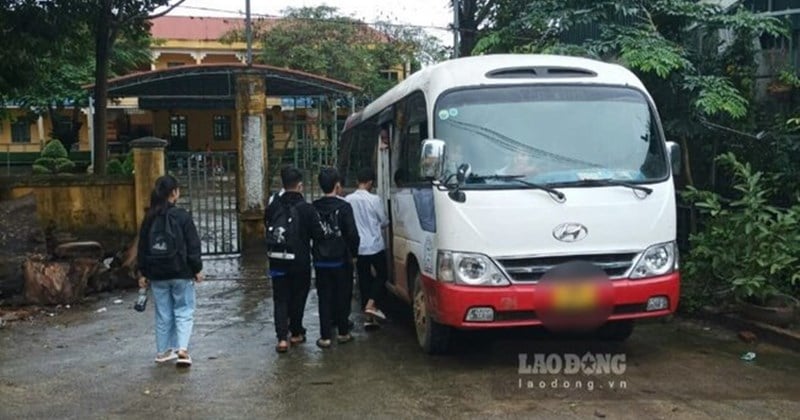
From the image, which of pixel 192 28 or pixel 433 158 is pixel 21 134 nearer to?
pixel 192 28

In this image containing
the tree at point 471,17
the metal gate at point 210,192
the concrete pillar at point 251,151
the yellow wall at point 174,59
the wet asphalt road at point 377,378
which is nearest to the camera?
the wet asphalt road at point 377,378

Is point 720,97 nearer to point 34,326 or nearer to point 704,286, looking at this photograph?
point 704,286

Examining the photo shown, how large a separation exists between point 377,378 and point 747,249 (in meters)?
3.66

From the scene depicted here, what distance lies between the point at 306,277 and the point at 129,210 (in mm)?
5569

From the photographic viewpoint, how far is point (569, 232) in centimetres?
586

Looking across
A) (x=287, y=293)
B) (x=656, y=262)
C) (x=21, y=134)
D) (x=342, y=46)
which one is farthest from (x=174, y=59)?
(x=656, y=262)

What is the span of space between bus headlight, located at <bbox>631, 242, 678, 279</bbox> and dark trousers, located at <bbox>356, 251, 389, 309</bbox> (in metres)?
2.82

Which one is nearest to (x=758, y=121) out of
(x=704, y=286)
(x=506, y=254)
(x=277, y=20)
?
(x=704, y=286)

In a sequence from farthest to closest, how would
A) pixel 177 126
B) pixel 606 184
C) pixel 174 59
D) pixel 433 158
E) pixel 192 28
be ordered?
pixel 192 28 → pixel 174 59 → pixel 177 126 → pixel 606 184 → pixel 433 158

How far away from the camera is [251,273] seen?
11.3 meters

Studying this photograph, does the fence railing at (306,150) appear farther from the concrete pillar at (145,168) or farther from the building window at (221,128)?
the building window at (221,128)

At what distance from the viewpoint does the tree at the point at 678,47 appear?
8.73 m

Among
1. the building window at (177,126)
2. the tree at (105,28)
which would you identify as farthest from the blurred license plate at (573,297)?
the building window at (177,126)

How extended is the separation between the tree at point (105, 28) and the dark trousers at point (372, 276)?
28.8ft
